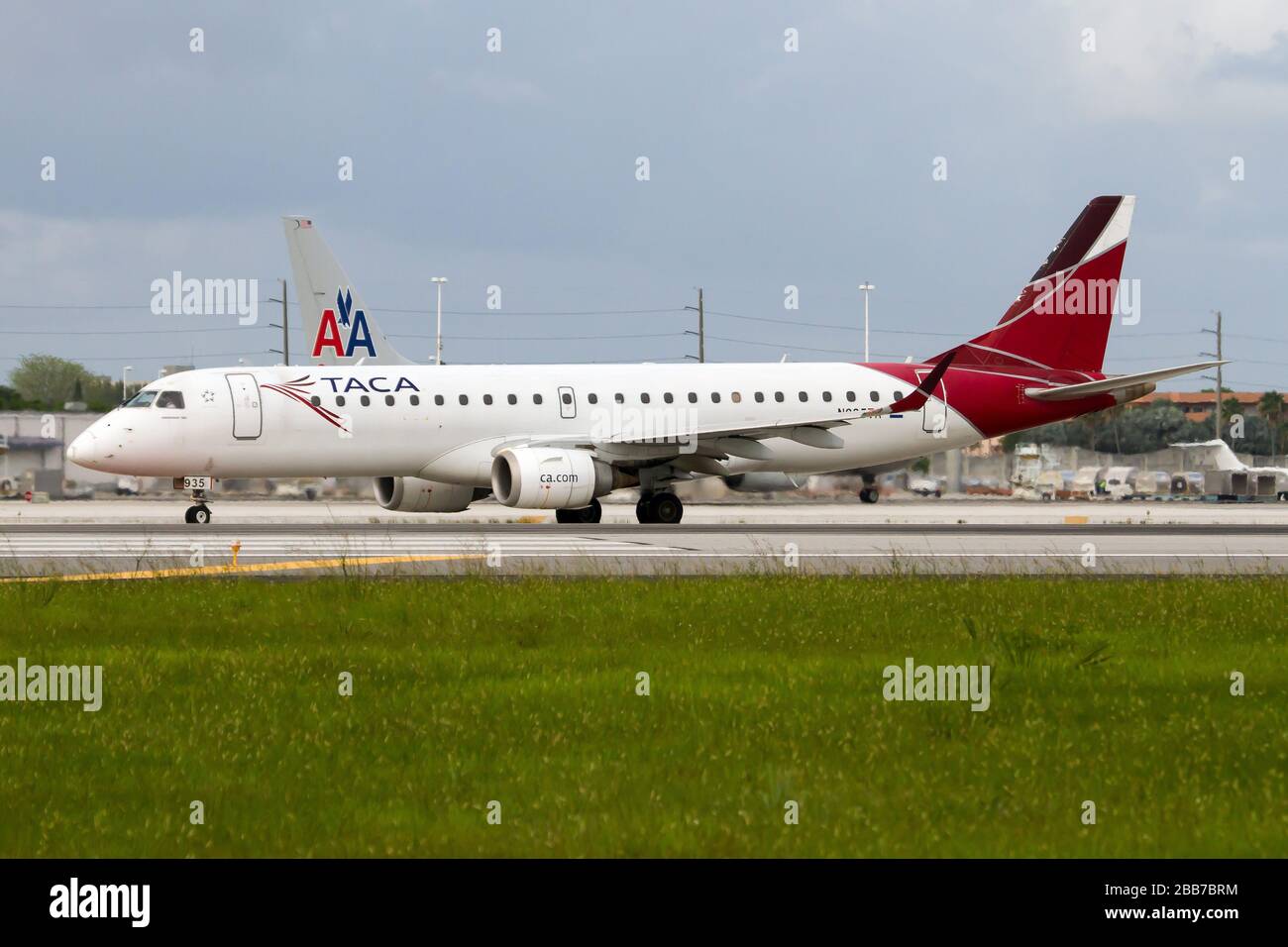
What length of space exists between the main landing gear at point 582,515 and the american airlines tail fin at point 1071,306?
32.8 feet

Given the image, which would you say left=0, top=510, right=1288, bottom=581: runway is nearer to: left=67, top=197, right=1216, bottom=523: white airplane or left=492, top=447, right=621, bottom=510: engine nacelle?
left=492, top=447, right=621, bottom=510: engine nacelle

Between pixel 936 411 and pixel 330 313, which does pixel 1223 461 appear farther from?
pixel 330 313

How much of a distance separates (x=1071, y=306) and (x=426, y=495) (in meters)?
16.4

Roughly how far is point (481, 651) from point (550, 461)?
20.1 meters

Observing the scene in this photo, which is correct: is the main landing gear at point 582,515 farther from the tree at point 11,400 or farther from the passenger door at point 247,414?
the tree at point 11,400

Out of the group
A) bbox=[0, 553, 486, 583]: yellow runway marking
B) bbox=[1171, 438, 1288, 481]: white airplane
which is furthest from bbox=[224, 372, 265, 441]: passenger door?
bbox=[1171, 438, 1288, 481]: white airplane

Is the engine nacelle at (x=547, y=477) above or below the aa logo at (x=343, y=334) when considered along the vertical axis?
below

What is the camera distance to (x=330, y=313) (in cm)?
4600

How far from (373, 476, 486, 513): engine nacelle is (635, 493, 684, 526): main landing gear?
3885mm

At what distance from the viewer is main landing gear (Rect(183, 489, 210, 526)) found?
3350 centimetres

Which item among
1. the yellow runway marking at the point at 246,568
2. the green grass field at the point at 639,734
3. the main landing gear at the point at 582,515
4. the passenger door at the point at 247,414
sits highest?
the passenger door at the point at 247,414

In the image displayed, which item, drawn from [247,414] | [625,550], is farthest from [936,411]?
[247,414]

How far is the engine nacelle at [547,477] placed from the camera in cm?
3231

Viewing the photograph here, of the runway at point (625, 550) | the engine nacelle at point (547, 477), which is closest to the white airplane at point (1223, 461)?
the runway at point (625, 550)
